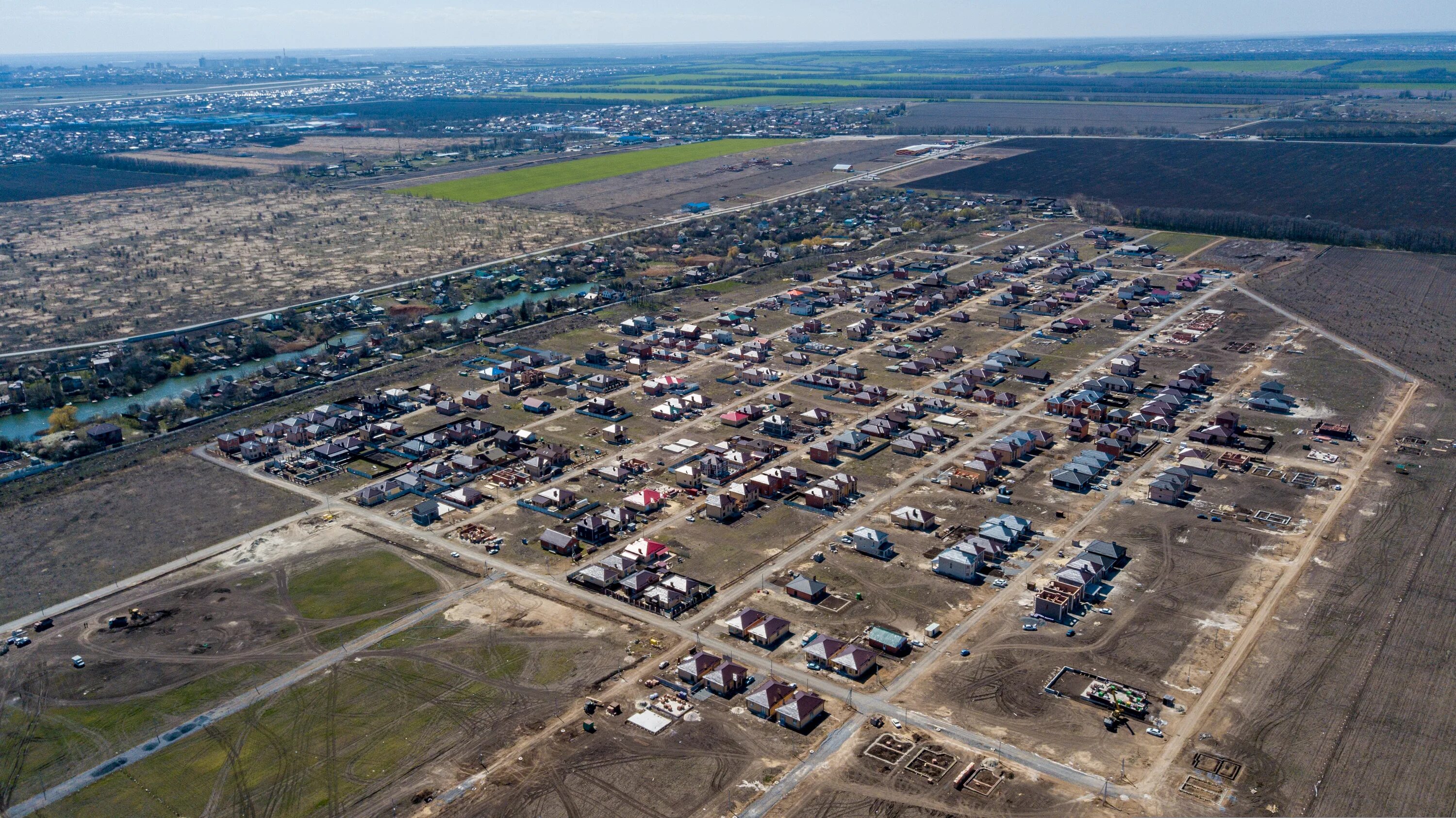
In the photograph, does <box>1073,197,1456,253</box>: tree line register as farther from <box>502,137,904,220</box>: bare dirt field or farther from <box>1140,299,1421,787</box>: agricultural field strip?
<box>1140,299,1421,787</box>: agricultural field strip

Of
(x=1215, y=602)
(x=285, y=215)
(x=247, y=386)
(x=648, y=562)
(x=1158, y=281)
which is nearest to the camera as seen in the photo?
(x=1215, y=602)

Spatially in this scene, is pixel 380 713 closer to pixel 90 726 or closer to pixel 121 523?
pixel 90 726

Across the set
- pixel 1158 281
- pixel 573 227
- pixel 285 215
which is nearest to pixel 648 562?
pixel 1158 281

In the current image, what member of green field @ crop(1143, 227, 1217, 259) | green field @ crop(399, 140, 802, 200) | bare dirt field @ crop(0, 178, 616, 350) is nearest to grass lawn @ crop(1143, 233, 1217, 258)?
green field @ crop(1143, 227, 1217, 259)

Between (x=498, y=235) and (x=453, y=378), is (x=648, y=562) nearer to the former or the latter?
(x=453, y=378)

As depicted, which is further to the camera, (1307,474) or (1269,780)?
(1307,474)

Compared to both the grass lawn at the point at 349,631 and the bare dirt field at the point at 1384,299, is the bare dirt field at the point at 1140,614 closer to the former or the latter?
the bare dirt field at the point at 1384,299

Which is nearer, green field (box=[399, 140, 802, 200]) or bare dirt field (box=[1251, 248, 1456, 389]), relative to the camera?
bare dirt field (box=[1251, 248, 1456, 389])
